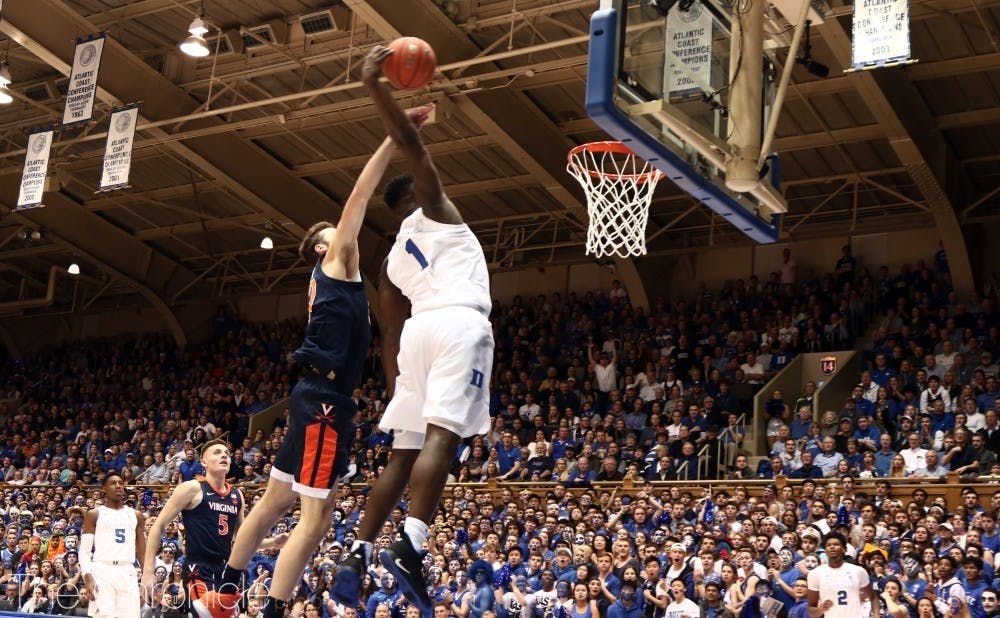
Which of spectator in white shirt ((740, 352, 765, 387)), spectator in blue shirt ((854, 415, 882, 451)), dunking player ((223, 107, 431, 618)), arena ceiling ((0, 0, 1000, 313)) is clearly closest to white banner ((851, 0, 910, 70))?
arena ceiling ((0, 0, 1000, 313))

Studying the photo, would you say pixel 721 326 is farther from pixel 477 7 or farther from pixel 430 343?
pixel 430 343

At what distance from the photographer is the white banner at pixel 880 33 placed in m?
11.7

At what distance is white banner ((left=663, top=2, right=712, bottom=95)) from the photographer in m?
8.24

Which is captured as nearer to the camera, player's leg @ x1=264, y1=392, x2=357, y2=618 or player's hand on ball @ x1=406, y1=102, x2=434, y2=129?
player's hand on ball @ x1=406, y1=102, x2=434, y2=129

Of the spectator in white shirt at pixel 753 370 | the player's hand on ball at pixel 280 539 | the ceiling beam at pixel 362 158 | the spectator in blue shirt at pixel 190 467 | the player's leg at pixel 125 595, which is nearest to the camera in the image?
the player's hand on ball at pixel 280 539

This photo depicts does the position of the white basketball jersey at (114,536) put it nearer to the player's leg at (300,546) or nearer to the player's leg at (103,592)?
the player's leg at (103,592)

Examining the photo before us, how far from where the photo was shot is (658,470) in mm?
16672

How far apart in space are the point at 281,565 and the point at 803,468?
11413 millimetres

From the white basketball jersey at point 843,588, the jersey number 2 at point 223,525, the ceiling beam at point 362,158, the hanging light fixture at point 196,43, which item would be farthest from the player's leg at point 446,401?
the ceiling beam at point 362,158

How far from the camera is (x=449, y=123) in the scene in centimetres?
2186

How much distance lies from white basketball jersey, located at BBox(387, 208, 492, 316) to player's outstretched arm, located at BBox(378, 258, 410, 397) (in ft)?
0.93

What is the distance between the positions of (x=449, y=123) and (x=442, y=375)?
1761 cm

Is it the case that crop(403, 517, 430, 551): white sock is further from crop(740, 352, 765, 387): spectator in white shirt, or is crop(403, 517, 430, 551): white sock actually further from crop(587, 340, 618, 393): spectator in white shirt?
crop(587, 340, 618, 393): spectator in white shirt

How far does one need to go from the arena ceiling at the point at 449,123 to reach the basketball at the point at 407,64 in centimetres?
1045
